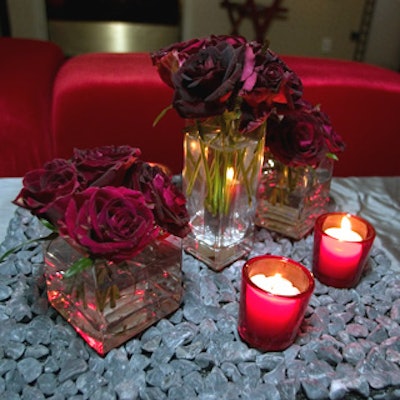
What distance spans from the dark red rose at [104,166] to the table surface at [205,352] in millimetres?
199

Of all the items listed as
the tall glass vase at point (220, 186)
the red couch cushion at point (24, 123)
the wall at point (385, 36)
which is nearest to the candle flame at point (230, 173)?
the tall glass vase at point (220, 186)

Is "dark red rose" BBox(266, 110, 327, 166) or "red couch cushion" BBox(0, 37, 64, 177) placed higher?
"dark red rose" BBox(266, 110, 327, 166)

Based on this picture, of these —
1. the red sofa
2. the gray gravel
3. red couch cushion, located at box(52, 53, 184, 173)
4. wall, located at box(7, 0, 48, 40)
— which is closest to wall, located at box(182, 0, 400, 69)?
wall, located at box(7, 0, 48, 40)

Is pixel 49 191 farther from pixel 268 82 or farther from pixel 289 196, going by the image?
pixel 289 196

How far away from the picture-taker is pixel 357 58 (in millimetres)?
3369

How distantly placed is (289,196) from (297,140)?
0.12 metres

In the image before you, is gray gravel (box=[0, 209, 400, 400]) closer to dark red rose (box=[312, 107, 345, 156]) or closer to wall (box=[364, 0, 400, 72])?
dark red rose (box=[312, 107, 345, 156])

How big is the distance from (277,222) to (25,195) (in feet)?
1.50

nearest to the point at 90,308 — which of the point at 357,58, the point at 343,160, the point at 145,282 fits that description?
the point at 145,282

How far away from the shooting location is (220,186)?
2.25ft

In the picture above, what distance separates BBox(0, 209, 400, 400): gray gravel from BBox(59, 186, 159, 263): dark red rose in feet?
0.48

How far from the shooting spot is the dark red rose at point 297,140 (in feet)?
2.39

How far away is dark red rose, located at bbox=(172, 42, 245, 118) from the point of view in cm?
55

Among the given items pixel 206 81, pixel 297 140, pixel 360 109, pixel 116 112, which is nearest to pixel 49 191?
pixel 206 81
